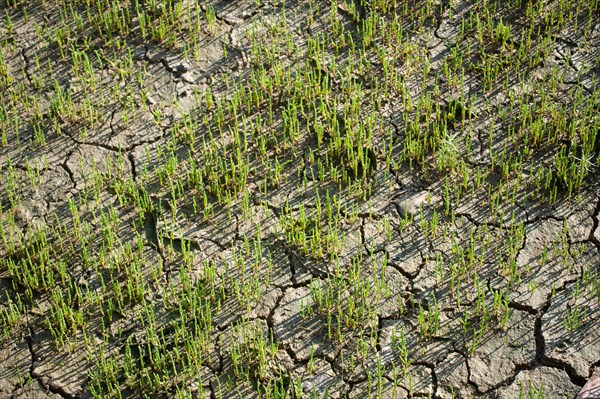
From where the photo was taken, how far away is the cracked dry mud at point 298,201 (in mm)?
5082

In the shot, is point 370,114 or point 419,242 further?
point 370,114

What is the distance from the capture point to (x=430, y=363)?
5.06m

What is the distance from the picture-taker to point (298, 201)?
593 centimetres

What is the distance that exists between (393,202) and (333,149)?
59 centimetres

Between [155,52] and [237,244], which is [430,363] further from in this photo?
[155,52]

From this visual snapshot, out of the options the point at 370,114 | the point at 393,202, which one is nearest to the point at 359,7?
the point at 370,114

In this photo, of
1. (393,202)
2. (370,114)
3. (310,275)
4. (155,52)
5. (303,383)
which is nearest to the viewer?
(303,383)

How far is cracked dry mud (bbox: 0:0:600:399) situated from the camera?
508 cm

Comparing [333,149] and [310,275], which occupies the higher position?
[333,149]

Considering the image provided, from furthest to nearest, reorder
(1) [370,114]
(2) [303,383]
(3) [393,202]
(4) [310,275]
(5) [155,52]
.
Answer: (5) [155,52] < (1) [370,114] < (3) [393,202] < (4) [310,275] < (2) [303,383]

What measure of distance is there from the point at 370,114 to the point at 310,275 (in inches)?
60.0

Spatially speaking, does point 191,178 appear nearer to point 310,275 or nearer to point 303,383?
point 310,275

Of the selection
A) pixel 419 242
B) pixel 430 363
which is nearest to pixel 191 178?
pixel 419 242

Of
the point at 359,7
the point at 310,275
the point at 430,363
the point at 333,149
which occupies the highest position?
the point at 359,7
